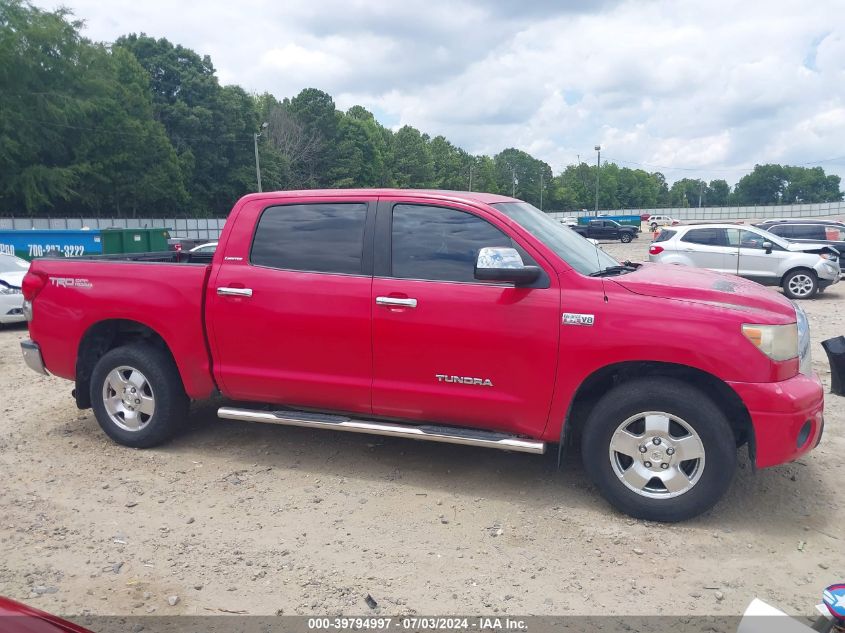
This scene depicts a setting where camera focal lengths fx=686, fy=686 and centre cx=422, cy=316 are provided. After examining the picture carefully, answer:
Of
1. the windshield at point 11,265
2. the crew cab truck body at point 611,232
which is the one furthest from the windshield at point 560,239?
the crew cab truck body at point 611,232

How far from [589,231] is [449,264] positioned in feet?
145

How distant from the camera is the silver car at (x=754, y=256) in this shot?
587 inches

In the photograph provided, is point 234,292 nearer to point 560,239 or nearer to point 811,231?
point 560,239

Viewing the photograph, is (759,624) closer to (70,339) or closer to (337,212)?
(337,212)

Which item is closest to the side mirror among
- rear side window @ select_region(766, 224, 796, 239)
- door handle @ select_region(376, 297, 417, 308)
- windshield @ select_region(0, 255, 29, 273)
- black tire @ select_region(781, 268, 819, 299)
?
door handle @ select_region(376, 297, 417, 308)

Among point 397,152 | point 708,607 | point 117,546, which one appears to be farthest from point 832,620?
point 397,152

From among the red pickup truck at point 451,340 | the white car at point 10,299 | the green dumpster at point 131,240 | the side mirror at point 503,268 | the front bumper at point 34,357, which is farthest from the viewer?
the green dumpster at point 131,240

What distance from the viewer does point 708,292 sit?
402 centimetres

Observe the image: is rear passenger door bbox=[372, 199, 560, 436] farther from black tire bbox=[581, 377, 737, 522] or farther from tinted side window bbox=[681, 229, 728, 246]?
tinted side window bbox=[681, 229, 728, 246]

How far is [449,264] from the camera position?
438 centimetres

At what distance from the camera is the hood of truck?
155 inches

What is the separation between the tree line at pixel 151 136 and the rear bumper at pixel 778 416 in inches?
1872

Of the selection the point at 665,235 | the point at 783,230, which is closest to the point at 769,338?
the point at 665,235

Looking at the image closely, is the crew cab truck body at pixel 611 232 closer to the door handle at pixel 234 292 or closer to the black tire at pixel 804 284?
the black tire at pixel 804 284
